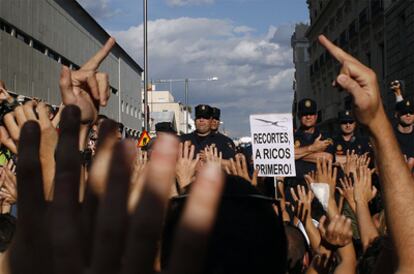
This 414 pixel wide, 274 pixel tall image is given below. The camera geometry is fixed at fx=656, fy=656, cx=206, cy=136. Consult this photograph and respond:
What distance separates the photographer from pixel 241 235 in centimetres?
123

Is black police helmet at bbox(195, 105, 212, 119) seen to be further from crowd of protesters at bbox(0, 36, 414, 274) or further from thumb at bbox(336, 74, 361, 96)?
thumb at bbox(336, 74, 361, 96)

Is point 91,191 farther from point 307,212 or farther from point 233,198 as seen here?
point 307,212

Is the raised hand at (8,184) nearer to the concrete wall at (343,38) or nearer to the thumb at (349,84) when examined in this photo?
the thumb at (349,84)

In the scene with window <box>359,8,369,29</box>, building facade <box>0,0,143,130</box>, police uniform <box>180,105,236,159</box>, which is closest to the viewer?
police uniform <box>180,105,236,159</box>

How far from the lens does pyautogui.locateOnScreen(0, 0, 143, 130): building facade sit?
25984 mm

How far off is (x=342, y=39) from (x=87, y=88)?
39.5 metres

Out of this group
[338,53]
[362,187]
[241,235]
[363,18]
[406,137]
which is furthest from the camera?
[363,18]

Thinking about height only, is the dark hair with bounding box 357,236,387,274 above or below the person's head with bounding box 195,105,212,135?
below

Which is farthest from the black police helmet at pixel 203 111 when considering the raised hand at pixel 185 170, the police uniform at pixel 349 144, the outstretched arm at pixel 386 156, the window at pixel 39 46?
the window at pixel 39 46

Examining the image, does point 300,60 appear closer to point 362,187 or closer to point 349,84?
point 362,187

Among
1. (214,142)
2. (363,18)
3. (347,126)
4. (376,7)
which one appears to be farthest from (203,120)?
(363,18)

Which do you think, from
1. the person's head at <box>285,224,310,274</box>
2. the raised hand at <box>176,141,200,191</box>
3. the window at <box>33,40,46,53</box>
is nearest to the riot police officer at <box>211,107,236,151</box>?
the raised hand at <box>176,141,200,191</box>

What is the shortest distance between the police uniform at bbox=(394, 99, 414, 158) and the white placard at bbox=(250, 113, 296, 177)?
1287 mm

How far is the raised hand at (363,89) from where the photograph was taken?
71.5 inches
